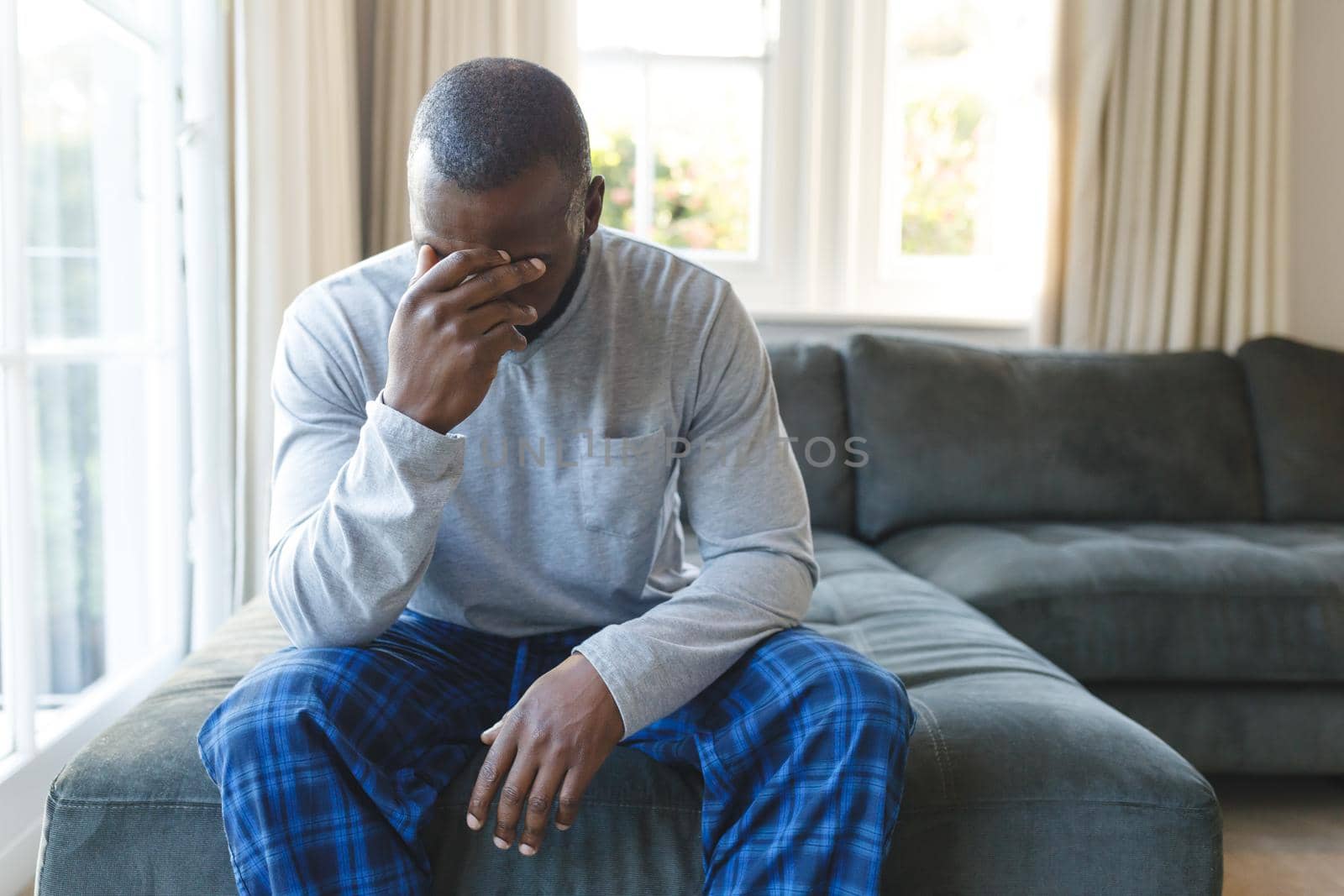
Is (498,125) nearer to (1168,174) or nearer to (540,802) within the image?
(540,802)

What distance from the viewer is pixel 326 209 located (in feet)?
7.07

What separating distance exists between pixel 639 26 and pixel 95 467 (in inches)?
69.8

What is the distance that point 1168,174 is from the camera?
2.72 m

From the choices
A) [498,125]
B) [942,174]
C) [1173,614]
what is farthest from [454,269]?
[942,174]

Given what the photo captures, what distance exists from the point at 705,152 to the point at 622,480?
196 cm

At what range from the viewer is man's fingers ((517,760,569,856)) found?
2.93ft

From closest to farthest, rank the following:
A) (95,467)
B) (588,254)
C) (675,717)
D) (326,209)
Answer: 1. (675,717)
2. (588,254)
3. (95,467)
4. (326,209)

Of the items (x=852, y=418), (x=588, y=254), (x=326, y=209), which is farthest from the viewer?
(x=852, y=418)

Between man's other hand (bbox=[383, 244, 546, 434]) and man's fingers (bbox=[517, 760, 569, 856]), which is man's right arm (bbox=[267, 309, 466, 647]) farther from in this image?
man's fingers (bbox=[517, 760, 569, 856])

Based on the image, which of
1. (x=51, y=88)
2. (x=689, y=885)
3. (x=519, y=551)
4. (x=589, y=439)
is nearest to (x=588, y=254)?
(x=589, y=439)

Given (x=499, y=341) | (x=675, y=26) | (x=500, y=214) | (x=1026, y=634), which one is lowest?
(x=1026, y=634)

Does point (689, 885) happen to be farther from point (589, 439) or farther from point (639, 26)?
point (639, 26)

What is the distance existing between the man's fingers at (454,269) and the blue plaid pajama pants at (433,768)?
35cm

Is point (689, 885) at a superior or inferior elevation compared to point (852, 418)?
inferior
